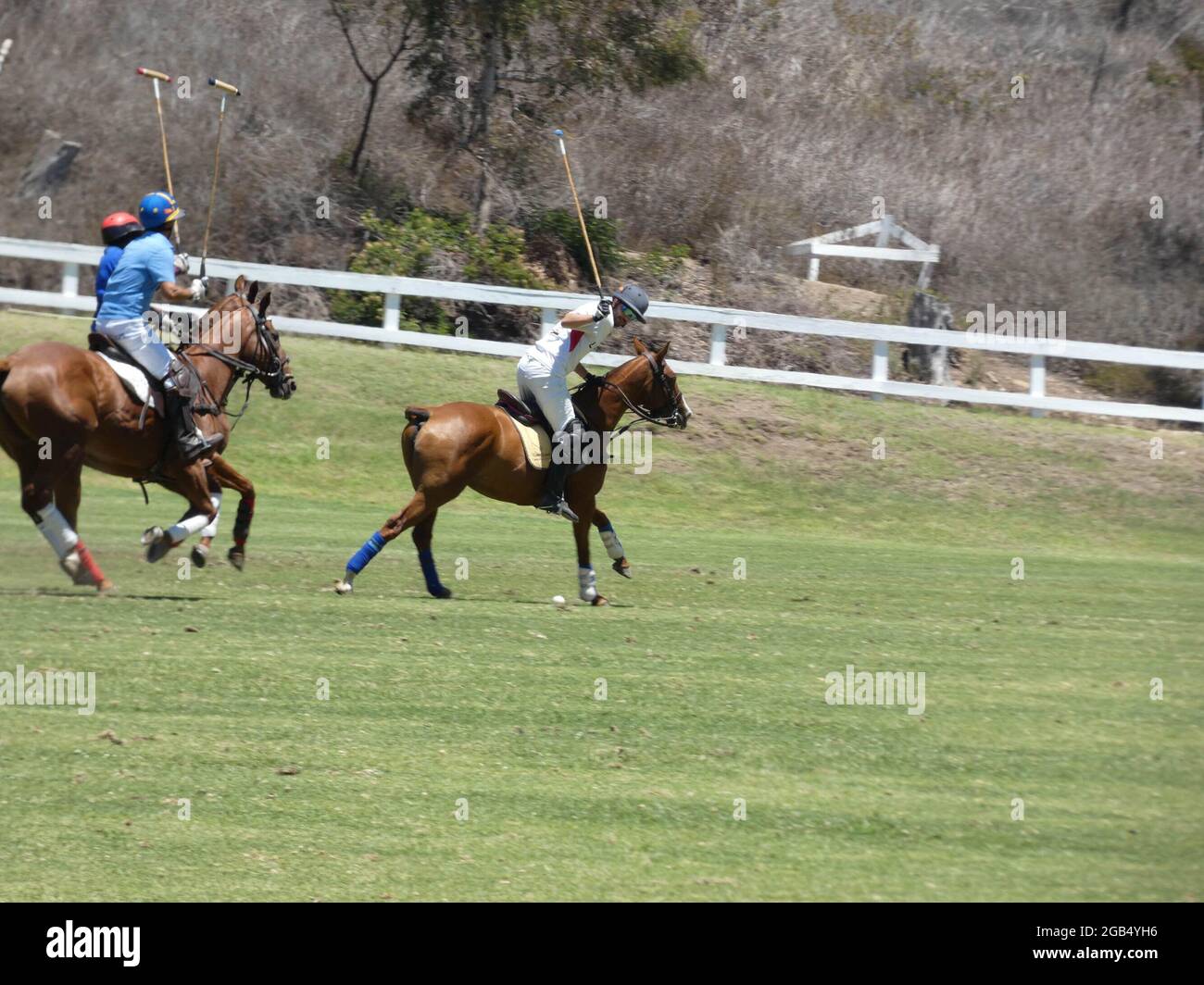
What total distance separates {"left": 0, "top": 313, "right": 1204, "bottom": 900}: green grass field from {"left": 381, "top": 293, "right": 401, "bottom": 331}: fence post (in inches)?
296

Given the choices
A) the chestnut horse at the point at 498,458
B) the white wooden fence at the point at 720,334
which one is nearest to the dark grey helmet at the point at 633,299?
the chestnut horse at the point at 498,458

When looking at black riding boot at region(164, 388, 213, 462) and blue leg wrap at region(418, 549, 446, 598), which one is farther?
blue leg wrap at region(418, 549, 446, 598)

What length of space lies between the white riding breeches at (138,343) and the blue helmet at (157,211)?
861mm

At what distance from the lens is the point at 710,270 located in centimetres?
3459

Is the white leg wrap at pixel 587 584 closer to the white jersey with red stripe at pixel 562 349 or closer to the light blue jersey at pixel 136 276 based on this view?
the white jersey with red stripe at pixel 562 349

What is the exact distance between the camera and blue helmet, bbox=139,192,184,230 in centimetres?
1347

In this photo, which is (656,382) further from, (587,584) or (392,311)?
(392,311)

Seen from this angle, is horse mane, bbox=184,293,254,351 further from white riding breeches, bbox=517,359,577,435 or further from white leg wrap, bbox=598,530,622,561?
white leg wrap, bbox=598,530,622,561

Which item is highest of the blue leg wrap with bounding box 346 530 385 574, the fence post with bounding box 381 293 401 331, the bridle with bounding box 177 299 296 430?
the fence post with bounding box 381 293 401 331

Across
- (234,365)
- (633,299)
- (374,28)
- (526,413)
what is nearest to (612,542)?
(526,413)

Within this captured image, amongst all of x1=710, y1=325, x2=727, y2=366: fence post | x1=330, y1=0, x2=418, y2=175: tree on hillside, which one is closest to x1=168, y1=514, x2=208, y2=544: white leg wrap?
x1=710, y1=325, x2=727, y2=366: fence post

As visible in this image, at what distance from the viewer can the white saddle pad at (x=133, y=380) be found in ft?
44.8

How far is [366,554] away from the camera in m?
13.8

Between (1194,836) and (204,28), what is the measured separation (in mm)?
38483
